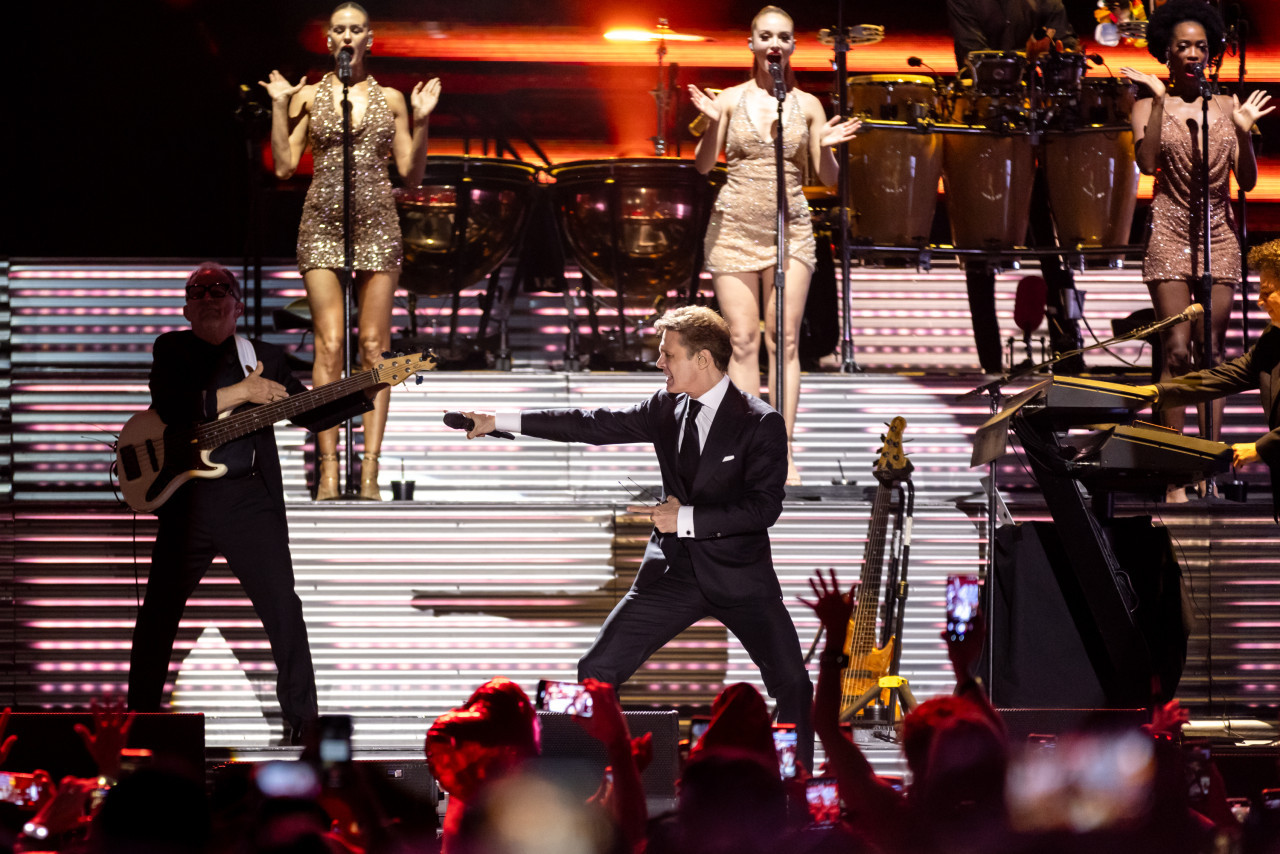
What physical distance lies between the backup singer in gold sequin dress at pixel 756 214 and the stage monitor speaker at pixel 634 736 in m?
2.91

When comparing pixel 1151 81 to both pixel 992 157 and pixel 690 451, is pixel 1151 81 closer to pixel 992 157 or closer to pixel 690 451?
pixel 992 157

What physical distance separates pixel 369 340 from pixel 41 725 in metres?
2.96

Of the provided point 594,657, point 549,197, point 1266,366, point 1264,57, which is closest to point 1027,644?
point 1266,366

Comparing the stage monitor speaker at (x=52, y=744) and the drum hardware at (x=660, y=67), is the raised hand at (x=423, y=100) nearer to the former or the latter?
the drum hardware at (x=660, y=67)

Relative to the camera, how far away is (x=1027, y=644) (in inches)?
212

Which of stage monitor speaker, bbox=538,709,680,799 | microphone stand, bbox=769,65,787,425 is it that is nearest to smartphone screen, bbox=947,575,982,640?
stage monitor speaker, bbox=538,709,680,799

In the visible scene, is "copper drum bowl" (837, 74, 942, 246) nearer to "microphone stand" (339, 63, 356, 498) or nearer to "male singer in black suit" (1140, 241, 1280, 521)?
"male singer in black suit" (1140, 241, 1280, 521)

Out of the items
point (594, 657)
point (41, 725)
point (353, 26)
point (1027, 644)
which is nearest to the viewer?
point (41, 725)

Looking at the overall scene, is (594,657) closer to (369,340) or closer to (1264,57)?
(369,340)

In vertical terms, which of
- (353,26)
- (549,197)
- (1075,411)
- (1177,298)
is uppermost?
(353,26)

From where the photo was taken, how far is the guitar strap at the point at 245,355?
4965 millimetres

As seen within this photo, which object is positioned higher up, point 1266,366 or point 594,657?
point 1266,366

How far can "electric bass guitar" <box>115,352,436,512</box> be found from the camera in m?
4.84

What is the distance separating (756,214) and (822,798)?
3725 millimetres
